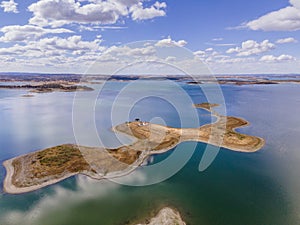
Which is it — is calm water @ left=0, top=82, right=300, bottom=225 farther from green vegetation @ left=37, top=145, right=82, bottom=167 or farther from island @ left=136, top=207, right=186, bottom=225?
green vegetation @ left=37, top=145, right=82, bottom=167

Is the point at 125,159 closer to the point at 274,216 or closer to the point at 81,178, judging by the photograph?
the point at 81,178

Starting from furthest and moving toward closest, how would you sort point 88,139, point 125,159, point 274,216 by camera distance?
point 88,139, point 125,159, point 274,216

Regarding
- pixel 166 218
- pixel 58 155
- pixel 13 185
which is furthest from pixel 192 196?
pixel 58 155

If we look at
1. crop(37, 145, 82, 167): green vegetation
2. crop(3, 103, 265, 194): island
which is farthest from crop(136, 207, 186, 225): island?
crop(37, 145, 82, 167): green vegetation

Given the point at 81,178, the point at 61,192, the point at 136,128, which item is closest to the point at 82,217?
the point at 61,192

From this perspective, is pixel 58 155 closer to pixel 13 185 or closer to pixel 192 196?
pixel 13 185

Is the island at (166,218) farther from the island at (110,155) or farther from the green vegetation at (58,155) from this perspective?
the green vegetation at (58,155)

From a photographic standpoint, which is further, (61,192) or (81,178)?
(81,178)

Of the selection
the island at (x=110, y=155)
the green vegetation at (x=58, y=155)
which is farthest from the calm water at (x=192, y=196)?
the green vegetation at (x=58, y=155)

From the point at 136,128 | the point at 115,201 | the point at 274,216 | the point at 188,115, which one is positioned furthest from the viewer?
the point at 188,115
